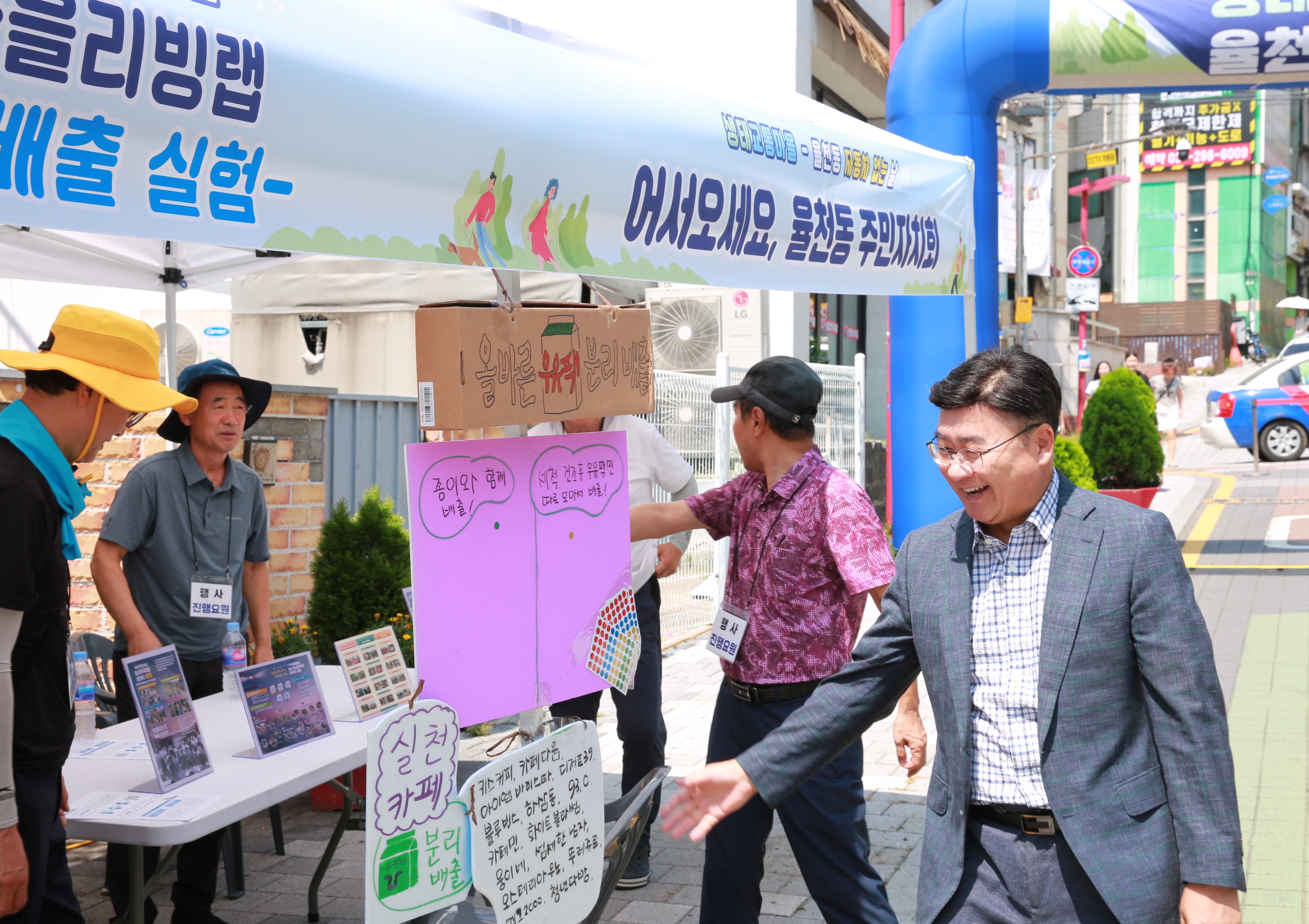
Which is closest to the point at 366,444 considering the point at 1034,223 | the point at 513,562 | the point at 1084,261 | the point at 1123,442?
the point at 513,562

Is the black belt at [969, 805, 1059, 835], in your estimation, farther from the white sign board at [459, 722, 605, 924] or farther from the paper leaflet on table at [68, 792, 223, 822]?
the paper leaflet on table at [68, 792, 223, 822]

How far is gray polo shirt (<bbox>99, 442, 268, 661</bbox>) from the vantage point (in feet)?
13.8

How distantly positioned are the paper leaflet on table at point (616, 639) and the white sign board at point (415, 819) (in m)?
0.57

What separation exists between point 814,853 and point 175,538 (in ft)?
8.32

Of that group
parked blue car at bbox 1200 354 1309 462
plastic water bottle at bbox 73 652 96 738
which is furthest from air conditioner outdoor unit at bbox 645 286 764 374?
parked blue car at bbox 1200 354 1309 462

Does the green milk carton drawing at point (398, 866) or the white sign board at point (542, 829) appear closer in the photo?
the green milk carton drawing at point (398, 866)

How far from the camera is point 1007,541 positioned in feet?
7.77

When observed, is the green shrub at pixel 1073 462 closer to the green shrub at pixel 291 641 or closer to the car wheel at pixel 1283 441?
the green shrub at pixel 291 641

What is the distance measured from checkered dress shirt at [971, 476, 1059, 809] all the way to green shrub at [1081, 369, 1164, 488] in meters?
11.7

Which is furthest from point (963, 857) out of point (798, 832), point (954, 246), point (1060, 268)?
point (1060, 268)

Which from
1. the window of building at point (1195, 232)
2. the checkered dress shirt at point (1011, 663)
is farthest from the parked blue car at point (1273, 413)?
the window of building at point (1195, 232)

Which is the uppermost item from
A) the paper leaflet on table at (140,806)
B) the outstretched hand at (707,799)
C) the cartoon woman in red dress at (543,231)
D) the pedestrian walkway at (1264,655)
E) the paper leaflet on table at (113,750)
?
Answer: the cartoon woman in red dress at (543,231)

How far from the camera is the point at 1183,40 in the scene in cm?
629

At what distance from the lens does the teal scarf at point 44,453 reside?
2549mm
